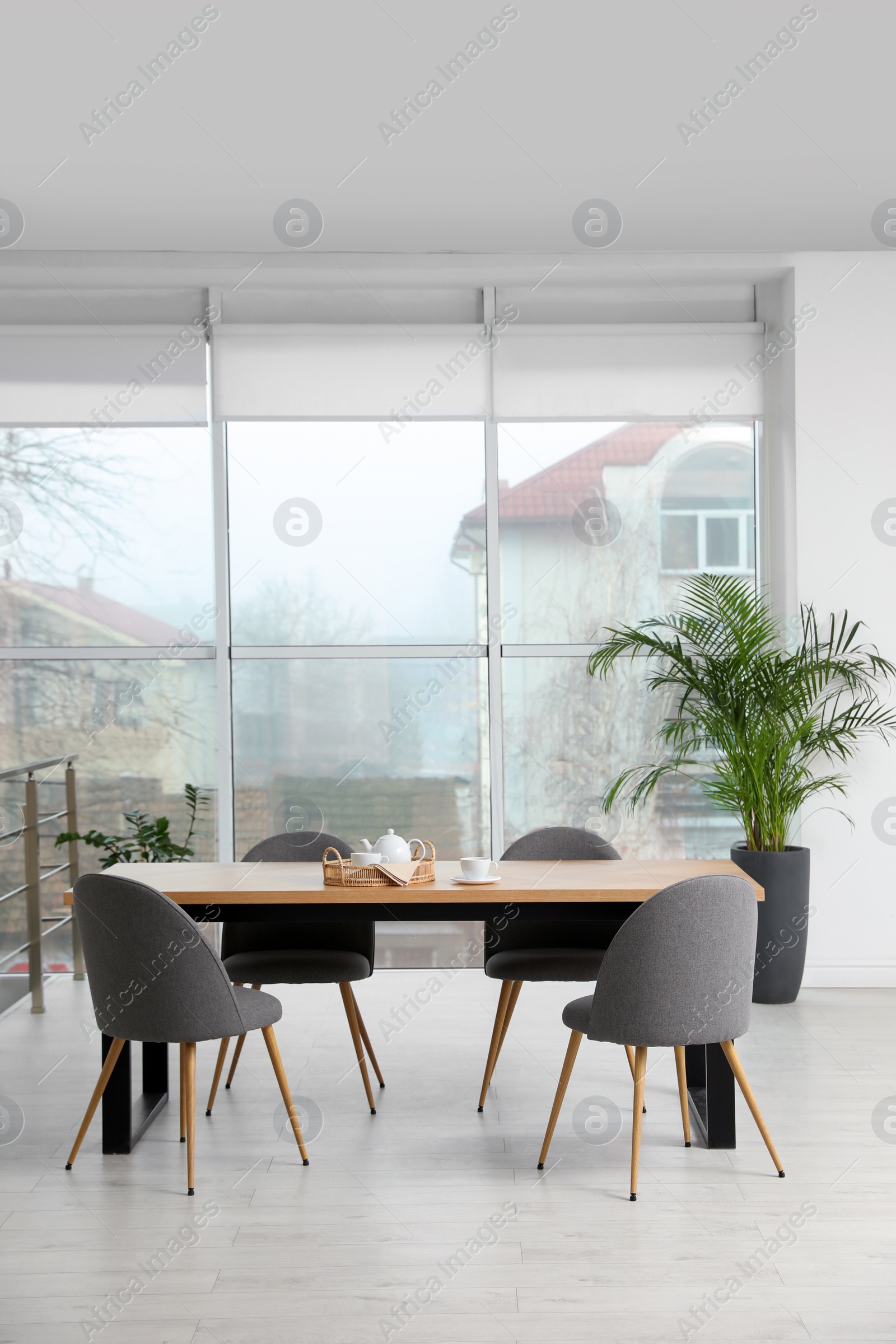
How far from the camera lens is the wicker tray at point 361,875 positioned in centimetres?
303

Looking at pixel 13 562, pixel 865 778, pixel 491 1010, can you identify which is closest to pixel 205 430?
pixel 13 562

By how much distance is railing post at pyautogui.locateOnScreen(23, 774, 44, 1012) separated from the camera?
4.45 metres

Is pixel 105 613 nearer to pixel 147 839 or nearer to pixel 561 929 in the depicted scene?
pixel 147 839

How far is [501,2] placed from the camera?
2922 millimetres

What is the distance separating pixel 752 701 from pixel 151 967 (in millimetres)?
2755

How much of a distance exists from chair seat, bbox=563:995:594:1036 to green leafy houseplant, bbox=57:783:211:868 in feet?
6.80

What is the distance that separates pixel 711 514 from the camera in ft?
16.5

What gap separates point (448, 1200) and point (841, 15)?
3.38 meters

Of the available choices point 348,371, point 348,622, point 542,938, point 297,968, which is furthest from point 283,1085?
point 348,371

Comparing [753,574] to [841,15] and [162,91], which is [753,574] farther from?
[162,91]

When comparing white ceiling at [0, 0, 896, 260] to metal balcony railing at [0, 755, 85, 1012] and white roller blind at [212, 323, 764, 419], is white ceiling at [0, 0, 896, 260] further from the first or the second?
metal balcony railing at [0, 755, 85, 1012]

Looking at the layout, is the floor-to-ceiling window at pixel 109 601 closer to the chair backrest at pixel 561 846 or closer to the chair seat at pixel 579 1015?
the chair backrest at pixel 561 846

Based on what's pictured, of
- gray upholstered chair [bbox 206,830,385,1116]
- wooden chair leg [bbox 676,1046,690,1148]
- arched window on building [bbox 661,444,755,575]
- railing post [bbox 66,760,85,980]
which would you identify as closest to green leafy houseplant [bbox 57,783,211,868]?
railing post [bbox 66,760,85,980]

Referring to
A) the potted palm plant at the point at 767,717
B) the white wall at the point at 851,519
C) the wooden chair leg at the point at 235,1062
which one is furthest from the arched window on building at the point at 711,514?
the wooden chair leg at the point at 235,1062
